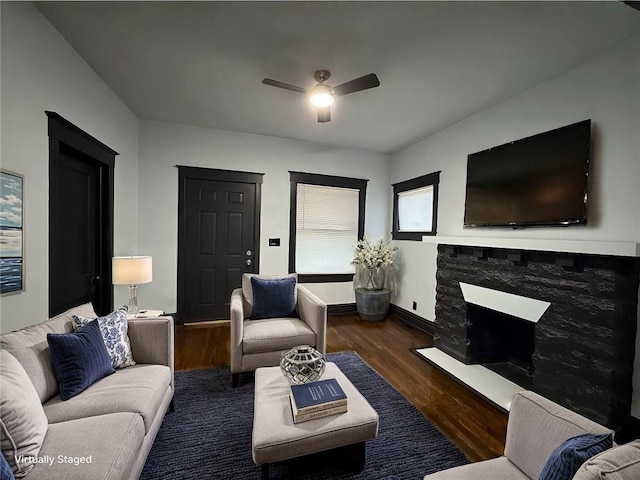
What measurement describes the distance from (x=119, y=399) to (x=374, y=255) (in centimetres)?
357

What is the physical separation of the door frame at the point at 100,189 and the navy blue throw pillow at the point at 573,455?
293 centimetres

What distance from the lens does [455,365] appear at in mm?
2852

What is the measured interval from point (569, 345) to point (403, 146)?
3364 mm

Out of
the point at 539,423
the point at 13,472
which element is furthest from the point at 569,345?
the point at 13,472

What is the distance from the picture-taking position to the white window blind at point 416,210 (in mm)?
4052

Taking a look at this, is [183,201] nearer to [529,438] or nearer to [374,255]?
[374,255]

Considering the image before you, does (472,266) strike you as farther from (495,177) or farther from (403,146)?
(403,146)

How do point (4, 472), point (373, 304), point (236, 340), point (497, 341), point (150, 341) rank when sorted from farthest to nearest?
point (373, 304)
point (497, 341)
point (236, 340)
point (150, 341)
point (4, 472)

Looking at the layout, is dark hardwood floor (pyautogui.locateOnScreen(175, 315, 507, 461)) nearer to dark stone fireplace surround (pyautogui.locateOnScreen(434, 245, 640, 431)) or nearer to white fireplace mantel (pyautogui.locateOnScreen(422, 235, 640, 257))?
dark stone fireplace surround (pyautogui.locateOnScreen(434, 245, 640, 431))

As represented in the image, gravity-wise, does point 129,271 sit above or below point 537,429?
above

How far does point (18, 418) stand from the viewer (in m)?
1.08

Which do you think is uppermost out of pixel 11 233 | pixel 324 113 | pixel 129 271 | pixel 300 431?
pixel 324 113

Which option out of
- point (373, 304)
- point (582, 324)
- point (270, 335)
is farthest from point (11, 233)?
point (373, 304)

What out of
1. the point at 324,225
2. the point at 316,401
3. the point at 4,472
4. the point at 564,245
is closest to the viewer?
the point at 4,472
